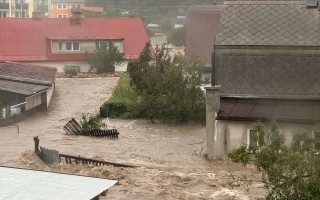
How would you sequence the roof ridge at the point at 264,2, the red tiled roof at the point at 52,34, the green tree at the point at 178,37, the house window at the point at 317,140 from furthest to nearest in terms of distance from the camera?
the green tree at the point at 178,37 < the red tiled roof at the point at 52,34 < the roof ridge at the point at 264,2 < the house window at the point at 317,140

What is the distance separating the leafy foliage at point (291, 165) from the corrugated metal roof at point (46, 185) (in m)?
3.16

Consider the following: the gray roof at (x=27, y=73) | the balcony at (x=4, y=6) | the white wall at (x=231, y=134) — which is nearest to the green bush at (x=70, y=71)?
the gray roof at (x=27, y=73)

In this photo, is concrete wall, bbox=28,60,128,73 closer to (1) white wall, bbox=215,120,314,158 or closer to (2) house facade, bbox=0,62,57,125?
(2) house facade, bbox=0,62,57,125

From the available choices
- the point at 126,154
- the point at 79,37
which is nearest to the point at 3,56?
the point at 79,37

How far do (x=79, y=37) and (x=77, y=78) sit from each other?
6.04 meters

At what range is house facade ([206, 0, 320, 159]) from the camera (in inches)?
957

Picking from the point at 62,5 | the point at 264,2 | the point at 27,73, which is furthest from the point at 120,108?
the point at 62,5

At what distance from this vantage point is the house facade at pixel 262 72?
24.3 metres

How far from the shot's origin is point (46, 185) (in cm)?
1266

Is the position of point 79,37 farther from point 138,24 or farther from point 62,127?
point 62,127

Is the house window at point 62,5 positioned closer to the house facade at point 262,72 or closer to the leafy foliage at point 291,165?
the house facade at point 262,72

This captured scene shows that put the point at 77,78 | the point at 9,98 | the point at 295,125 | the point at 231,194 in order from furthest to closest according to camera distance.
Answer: the point at 77,78
the point at 9,98
the point at 295,125
the point at 231,194

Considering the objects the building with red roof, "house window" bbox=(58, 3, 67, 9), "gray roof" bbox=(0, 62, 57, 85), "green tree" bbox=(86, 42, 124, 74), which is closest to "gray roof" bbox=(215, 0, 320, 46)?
"gray roof" bbox=(0, 62, 57, 85)

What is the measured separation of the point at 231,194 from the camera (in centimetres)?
1883
